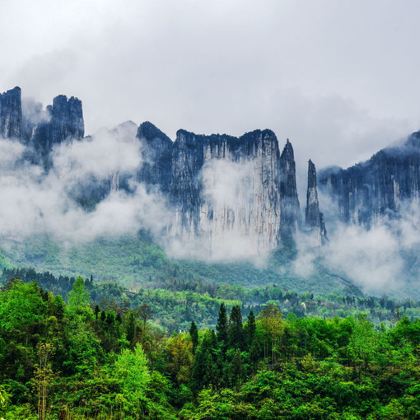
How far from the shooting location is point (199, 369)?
69.3 metres

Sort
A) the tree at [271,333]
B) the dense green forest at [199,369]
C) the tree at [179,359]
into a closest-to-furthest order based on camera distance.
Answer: the dense green forest at [199,369] < the tree at [179,359] < the tree at [271,333]

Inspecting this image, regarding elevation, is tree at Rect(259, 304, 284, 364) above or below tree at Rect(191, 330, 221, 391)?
above

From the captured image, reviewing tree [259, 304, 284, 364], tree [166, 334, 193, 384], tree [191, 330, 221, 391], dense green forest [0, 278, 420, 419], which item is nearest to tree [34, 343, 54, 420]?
dense green forest [0, 278, 420, 419]

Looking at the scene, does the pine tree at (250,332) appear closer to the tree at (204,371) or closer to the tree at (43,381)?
the tree at (204,371)

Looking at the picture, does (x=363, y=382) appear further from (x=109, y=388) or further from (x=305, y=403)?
(x=109, y=388)

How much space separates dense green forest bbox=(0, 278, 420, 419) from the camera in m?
53.5

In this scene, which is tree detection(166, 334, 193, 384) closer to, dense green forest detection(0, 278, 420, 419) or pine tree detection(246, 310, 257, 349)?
dense green forest detection(0, 278, 420, 419)

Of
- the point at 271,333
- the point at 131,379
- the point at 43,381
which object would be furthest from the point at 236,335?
the point at 43,381

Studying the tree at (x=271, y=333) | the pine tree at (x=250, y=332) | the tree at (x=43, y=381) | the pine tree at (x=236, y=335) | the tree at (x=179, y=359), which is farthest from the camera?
the pine tree at (x=236, y=335)

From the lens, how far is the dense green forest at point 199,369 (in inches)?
2106

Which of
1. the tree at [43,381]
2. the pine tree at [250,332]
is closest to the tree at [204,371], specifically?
the pine tree at [250,332]

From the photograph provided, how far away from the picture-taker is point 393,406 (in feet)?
173

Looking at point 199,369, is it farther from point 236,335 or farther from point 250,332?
point 250,332

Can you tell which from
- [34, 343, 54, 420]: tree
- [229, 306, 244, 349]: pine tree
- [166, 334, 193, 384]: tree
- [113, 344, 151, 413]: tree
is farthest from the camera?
[229, 306, 244, 349]: pine tree
